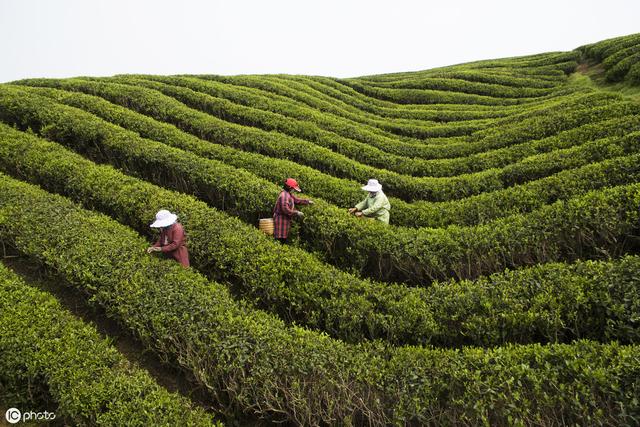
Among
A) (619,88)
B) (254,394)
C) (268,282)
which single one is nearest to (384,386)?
(254,394)

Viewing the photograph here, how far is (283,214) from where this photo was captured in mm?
9508

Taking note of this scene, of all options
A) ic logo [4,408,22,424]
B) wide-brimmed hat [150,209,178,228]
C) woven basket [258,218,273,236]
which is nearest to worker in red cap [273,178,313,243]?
woven basket [258,218,273,236]

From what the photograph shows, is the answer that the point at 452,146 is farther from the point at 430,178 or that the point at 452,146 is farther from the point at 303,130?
the point at 303,130

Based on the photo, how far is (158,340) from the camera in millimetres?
6199

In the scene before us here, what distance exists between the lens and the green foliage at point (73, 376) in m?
4.96

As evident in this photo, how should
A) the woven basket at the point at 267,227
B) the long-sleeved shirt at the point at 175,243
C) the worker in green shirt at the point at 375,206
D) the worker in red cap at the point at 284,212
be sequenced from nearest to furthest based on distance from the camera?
the long-sleeved shirt at the point at 175,243 < the worker in red cap at the point at 284,212 < the woven basket at the point at 267,227 < the worker in green shirt at the point at 375,206

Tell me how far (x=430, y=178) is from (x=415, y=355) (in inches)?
391

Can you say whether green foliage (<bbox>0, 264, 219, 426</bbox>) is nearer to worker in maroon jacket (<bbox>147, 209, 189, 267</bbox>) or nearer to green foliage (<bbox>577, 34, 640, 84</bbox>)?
worker in maroon jacket (<bbox>147, 209, 189, 267</bbox>)

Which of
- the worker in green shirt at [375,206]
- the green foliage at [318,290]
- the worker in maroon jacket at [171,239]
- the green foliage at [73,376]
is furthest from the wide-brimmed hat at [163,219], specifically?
the worker in green shirt at [375,206]

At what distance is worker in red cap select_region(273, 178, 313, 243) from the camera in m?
9.33

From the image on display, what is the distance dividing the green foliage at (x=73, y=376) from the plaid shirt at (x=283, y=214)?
4512 millimetres

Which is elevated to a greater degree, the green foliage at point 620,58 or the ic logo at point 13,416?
the green foliage at point 620,58

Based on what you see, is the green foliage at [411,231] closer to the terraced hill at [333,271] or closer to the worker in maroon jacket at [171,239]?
the terraced hill at [333,271]

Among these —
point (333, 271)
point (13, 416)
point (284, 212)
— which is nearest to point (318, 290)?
point (333, 271)
